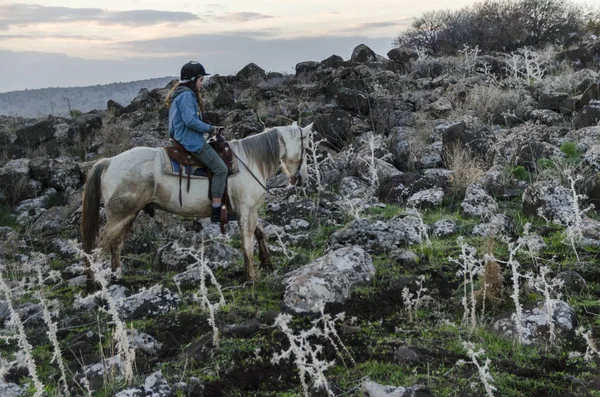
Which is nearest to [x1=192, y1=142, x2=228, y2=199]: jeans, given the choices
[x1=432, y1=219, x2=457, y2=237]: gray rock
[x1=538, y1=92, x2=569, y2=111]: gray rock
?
[x1=432, y1=219, x2=457, y2=237]: gray rock

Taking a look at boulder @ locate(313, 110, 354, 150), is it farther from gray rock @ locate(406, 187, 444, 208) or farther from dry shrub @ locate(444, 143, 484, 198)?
gray rock @ locate(406, 187, 444, 208)

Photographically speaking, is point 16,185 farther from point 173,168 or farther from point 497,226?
point 497,226

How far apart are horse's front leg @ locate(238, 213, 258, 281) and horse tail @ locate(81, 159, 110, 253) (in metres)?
1.58

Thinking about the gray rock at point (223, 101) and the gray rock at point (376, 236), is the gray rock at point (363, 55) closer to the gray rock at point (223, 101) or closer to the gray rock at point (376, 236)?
the gray rock at point (223, 101)

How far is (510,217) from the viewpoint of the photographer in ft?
26.3

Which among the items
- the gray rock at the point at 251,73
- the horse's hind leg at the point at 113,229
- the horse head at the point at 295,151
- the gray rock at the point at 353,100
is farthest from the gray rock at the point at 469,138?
the gray rock at the point at 251,73

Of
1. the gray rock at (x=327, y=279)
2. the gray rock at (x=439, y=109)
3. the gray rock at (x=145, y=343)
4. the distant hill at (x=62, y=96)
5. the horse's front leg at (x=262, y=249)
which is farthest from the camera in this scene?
the distant hill at (x=62, y=96)

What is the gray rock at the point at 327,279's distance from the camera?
214 inches

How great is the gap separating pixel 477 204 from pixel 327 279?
3542 mm

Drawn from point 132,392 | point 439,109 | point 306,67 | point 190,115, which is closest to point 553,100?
point 439,109

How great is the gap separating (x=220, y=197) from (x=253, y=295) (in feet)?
3.66

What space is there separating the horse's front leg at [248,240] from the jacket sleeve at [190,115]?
1073mm

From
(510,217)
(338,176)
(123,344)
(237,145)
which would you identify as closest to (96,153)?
(338,176)

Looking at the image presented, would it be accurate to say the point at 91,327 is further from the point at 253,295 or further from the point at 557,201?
the point at 557,201
